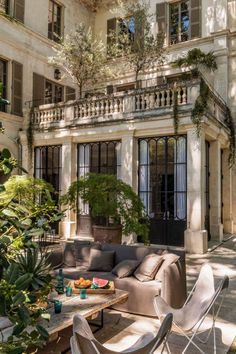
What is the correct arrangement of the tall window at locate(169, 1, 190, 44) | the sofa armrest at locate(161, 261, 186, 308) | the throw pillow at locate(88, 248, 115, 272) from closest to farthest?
the sofa armrest at locate(161, 261, 186, 308), the throw pillow at locate(88, 248, 115, 272), the tall window at locate(169, 1, 190, 44)

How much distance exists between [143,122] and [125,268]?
20.6 feet

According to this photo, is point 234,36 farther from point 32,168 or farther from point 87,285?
point 87,285

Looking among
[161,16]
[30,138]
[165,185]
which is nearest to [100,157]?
[165,185]

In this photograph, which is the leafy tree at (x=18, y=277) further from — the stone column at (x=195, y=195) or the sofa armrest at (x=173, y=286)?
the stone column at (x=195, y=195)

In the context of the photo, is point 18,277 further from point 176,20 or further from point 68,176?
point 176,20

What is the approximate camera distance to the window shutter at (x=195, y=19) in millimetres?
13711

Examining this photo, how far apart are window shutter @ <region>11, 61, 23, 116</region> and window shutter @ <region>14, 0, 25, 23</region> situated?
→ 1.81 metres

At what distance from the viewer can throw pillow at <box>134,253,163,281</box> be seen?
205 inches

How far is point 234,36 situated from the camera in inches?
520

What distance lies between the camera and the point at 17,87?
13.1m

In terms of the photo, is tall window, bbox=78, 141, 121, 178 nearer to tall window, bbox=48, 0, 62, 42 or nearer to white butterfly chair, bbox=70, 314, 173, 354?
tall window, bbox=48, 0, 62, 42

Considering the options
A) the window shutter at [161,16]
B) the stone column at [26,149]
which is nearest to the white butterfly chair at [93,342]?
the stone column at [26,149]

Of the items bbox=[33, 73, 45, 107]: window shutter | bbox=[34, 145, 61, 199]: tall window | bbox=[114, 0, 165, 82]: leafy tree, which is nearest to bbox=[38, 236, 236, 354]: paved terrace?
bbox=[34, 145, 61, 199]: tall window

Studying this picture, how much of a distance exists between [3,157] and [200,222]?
29.3 ft
